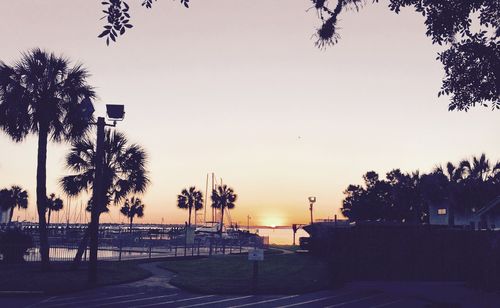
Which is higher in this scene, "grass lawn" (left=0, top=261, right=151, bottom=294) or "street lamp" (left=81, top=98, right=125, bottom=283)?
"street lamp" (left=81, top=98, right=125, bottom=283)

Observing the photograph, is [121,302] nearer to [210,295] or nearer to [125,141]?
[210,295]

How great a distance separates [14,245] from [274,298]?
16.9 meters

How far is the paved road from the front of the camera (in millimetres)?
14867

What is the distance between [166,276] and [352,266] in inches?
327

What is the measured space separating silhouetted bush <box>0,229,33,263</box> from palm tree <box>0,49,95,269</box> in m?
4.30

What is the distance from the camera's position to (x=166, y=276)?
22172 mm

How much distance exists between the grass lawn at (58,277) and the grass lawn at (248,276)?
2.24 metres

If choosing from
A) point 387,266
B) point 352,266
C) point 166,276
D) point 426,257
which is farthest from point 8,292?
point 426,257

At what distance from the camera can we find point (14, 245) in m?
26.4

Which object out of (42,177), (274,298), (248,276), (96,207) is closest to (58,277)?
(96,207)

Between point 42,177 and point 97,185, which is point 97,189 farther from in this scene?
point 42,177

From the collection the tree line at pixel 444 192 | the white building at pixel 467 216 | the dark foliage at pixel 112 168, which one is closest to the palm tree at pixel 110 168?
the dark foliage at pixel 112 168

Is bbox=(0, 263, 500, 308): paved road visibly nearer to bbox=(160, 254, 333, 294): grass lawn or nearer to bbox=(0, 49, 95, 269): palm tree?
bbox=(160, 254, 333, 294): grass lawn

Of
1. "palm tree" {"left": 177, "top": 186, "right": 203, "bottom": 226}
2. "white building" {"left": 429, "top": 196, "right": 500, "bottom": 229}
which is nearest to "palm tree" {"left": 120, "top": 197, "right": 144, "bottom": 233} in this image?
"palm tree" {"left": 177, "top": 186, "right": 203, "bottom": 226}
